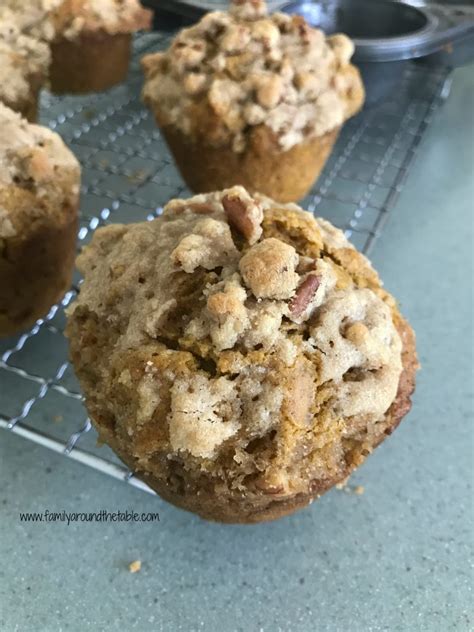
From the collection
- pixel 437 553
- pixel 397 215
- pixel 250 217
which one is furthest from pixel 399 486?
pixel 397 215

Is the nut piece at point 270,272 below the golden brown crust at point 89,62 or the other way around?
the other way around

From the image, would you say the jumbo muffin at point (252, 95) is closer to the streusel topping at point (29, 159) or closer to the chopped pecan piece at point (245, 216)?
the streusel topping at point (29, 159)

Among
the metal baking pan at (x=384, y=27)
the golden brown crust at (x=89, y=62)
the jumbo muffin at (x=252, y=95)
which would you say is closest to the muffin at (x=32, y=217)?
the jumbo muffin at (x=252, y=95)

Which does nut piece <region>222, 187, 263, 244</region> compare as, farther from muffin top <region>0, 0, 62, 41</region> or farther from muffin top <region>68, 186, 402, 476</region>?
muffin top <region>0, 0, 62, 41</region>

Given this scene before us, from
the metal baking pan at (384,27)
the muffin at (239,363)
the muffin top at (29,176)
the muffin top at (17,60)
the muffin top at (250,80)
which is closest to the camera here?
the muffin at (239,363)

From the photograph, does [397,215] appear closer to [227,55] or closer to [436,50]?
[436,50]

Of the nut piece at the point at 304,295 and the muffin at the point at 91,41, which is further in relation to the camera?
the muffin at the point at 91,41

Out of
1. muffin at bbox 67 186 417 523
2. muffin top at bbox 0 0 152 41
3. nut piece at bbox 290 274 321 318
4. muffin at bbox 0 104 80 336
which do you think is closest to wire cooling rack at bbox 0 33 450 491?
muffin at bbox 0 104 80 336
